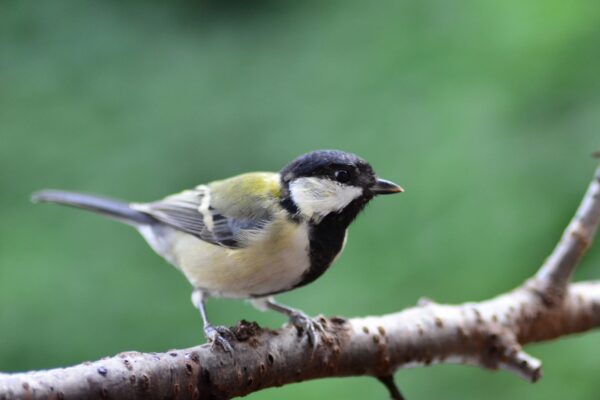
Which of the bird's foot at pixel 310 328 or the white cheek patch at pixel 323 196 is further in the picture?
the white cheek patch at pixel 323 196

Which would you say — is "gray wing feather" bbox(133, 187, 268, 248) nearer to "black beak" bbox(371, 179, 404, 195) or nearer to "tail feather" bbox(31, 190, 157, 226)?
"tail feather" bbox(31, 190, 157, 226)

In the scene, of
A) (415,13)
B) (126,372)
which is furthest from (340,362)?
(415,13)

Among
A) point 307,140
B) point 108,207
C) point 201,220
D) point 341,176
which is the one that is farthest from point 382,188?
point 307,140

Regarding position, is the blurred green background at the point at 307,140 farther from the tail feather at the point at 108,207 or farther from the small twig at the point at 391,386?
the small twig at the point at 391,386

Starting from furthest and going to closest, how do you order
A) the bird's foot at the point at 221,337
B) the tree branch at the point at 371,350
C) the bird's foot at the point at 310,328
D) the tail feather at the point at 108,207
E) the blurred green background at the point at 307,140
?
the blurred green background at the point at 307,140, the tail feather at the point at 108,207, the bird's foot at the point at 310,328, the bird's foot at the point at 221,337, the tree branch at the point at 371,350

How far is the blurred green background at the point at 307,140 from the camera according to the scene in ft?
7.05

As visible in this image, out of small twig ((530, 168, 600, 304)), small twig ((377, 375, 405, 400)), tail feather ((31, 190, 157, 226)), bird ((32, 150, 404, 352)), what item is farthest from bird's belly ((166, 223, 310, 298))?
small twig ((530, 168, 600, 304))

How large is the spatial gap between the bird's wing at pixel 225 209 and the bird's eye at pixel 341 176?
147 millimetres

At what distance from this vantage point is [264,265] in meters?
1.47

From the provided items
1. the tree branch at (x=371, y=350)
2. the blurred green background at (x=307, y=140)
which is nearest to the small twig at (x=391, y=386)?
the tree branch at (x=371, y=350)

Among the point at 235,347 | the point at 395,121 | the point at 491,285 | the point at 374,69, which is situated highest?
the point at 374,69

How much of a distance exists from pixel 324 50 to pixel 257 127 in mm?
453

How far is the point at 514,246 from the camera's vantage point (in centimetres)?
220

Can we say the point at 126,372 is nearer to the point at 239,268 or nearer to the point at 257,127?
the point at 239,268
